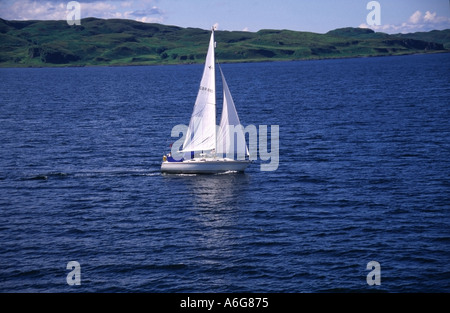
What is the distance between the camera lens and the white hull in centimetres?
7179

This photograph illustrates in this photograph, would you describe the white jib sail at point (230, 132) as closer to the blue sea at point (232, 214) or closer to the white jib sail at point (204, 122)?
the white jib sail at point (204, 122)

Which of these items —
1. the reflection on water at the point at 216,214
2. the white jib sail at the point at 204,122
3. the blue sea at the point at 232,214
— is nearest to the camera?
the blue sea at the point at 232,214

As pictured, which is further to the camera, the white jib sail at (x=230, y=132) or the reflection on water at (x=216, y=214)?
the white jib sail at (x=230, y=132)

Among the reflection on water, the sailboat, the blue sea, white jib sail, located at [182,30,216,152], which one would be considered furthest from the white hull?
white jib sail, located at [182,30,216,152]

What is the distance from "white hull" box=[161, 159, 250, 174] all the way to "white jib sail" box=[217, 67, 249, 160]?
5.33 feet

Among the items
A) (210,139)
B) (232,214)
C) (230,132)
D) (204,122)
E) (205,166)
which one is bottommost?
(232,214)

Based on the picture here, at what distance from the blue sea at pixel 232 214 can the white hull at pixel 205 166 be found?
1152mm

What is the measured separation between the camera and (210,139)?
73.4 metres

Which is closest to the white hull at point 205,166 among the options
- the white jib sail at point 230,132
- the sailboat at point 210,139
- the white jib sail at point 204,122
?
the sailboat at point 210,139

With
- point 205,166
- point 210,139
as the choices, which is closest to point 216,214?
point 205,166

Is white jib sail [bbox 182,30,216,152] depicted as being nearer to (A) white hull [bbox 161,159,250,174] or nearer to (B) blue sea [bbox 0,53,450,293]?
(A) white hull [bbox 161,159,250,174]

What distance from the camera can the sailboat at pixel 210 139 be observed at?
7181 centimetres

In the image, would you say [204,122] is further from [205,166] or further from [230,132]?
[205,166]

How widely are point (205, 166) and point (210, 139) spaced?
3.76 m
